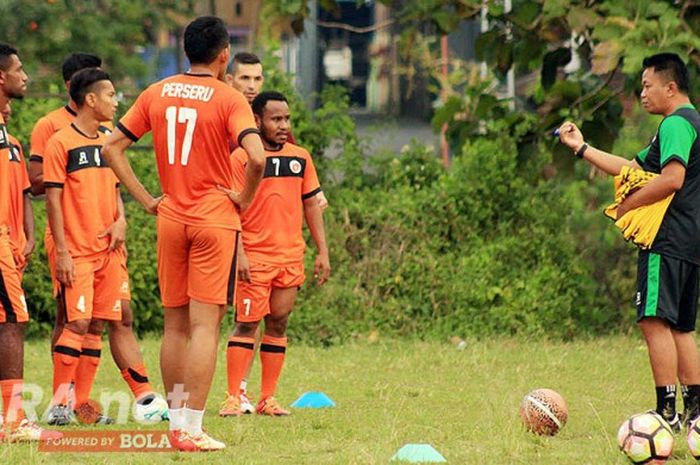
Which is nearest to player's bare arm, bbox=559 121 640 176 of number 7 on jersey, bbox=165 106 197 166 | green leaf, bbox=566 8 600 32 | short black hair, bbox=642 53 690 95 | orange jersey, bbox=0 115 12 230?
short black hair, bbox=642 53 690 95

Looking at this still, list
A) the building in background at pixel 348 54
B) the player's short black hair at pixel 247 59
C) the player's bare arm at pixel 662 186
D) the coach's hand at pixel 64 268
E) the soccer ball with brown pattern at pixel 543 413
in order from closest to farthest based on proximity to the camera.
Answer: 1. the player's bare arm at pixel 662 186
2. the soccer ball with brown pattern at pixel 543 413
3. the coach's hand at pixel 64 268
4. the player's short black hair at pixel 247 59
5. the building in background at pixel 348 54

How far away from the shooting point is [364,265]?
15.8 metres

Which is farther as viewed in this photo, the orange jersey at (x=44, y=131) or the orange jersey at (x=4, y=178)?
the orange jersey at (x=44, y=131)

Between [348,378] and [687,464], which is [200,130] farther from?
[348,378]

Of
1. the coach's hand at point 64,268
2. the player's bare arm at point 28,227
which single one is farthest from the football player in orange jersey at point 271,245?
the player's bare arm at point 28,227

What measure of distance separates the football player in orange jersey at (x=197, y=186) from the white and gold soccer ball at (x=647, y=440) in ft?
7.19

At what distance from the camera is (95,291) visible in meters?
9.98

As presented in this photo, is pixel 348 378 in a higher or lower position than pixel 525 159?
lower

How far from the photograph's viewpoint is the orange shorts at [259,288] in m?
10.2

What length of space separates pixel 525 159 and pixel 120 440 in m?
7.84

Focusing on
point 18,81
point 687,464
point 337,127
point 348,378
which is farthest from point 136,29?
point 687,464

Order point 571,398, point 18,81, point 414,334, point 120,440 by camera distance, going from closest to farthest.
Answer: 1. point 120,440
2. point 18,81
3. point 571,398
4. point 414,334

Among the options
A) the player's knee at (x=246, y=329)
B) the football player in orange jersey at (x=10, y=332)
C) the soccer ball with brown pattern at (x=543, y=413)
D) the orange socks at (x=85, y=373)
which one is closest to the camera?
the football player in orange jersey at (x=10, y=332)

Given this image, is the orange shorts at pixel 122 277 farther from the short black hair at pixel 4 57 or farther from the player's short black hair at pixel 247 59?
the player's short black hair at pixel 247 59
